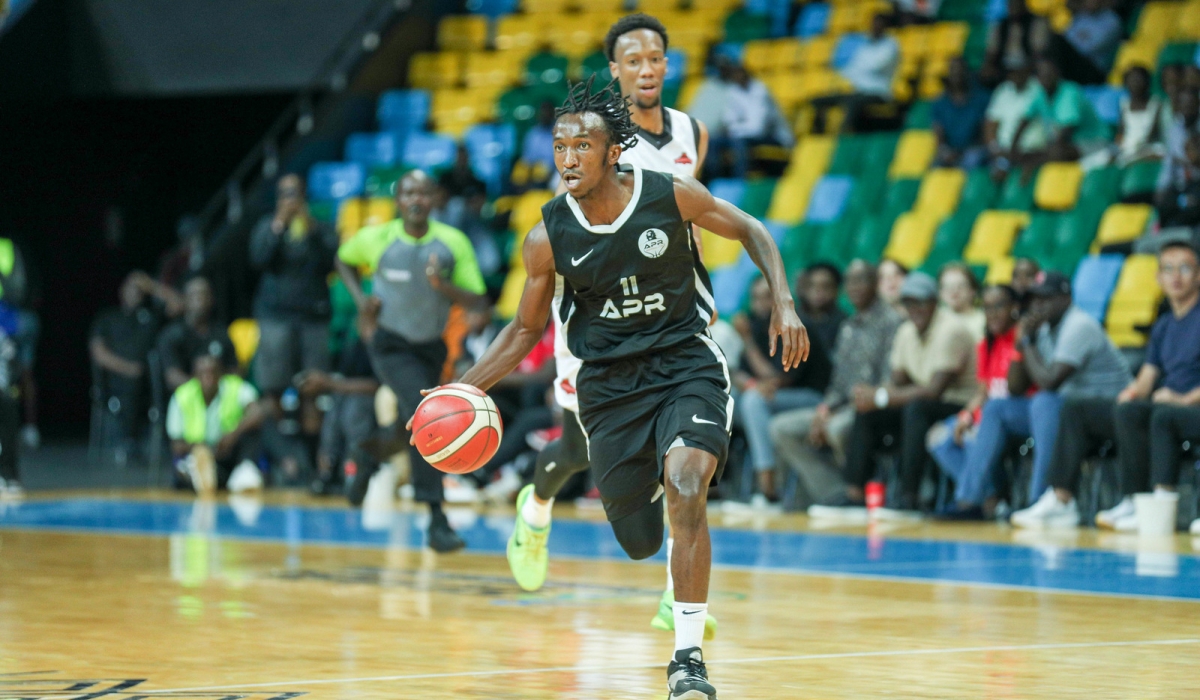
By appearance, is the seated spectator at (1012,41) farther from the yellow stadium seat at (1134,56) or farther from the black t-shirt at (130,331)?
the black t-shirt at (130,331)

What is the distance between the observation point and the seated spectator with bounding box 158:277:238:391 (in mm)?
15656

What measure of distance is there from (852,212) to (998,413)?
398cm

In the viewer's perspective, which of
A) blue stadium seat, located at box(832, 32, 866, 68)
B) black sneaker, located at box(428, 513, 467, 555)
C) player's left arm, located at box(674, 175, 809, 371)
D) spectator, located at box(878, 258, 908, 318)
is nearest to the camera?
player's left arm, located at box(674, 175, 809, 371)

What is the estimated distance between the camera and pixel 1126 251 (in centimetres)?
1245

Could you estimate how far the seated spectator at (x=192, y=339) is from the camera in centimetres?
1566

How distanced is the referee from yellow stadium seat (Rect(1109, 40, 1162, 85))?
22.7 ft

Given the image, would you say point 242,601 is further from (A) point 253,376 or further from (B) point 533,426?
(A) point 253,376

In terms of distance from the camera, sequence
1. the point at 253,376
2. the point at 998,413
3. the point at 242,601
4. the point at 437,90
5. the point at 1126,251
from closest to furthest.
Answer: the point at 242,601
the point at 998,413
the point at 1126,251
the point at 253,376
the point at 437,90

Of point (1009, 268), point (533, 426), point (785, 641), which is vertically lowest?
point (785, 641)

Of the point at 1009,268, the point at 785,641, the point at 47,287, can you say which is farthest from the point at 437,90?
the point at 785,641

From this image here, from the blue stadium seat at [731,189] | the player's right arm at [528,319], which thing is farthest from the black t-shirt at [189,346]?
the player's right arm at [528,319]

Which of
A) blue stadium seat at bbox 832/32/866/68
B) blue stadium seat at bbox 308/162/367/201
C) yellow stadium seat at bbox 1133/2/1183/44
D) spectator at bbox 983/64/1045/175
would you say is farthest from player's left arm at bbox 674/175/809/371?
blue stadium seat at bbox 308/162/367/201

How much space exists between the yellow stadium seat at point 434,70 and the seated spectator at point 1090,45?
24.8ft

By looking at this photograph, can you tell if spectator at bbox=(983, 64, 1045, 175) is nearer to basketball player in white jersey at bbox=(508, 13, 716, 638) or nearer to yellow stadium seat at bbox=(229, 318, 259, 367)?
yellow stadium seat at bbox=(229, 318, 259, 367)
